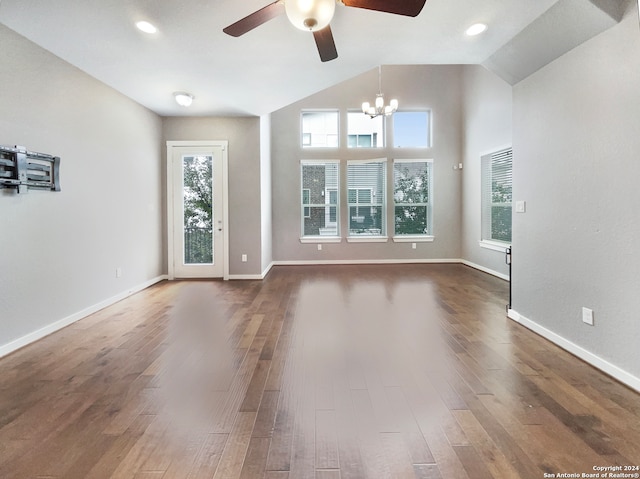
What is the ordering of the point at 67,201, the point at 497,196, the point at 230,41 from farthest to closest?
the point at 497,196
the point at 67,201
the point at 230,41

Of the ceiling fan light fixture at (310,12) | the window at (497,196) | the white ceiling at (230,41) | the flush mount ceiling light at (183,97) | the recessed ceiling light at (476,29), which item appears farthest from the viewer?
the window at (497,196)

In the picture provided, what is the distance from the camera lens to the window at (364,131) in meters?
7.45

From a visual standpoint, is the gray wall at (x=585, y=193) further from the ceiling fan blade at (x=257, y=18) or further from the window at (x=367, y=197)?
the window at (x=367, y=197)

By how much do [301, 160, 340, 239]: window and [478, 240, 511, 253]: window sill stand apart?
120 inches

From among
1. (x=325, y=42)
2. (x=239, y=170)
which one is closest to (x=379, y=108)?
(x=239, y=170)

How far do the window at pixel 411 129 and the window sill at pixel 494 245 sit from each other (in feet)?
8.50

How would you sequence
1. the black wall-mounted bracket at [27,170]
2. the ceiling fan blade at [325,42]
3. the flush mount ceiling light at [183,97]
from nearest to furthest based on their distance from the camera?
the ceiling fan blade at [325,42] → the black wall-mounted bracket at [27,170] → the flush mount ceiling light at [183,97]

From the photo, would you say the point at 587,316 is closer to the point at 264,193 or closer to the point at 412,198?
the point at 264,193

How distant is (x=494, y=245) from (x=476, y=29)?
13.2ft

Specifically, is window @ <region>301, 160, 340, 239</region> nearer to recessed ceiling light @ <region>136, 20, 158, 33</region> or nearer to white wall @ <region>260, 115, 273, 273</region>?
white wall @ <region>260, 115, 273, 273</region>

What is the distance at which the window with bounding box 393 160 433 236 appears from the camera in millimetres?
7492

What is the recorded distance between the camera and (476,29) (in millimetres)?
2920

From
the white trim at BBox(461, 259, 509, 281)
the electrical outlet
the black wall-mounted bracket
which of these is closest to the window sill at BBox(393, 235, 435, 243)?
the white trim at BBox(461, 259, 509, 281)

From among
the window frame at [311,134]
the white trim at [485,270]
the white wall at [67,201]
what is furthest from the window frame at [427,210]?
the white wall at [67,201]
